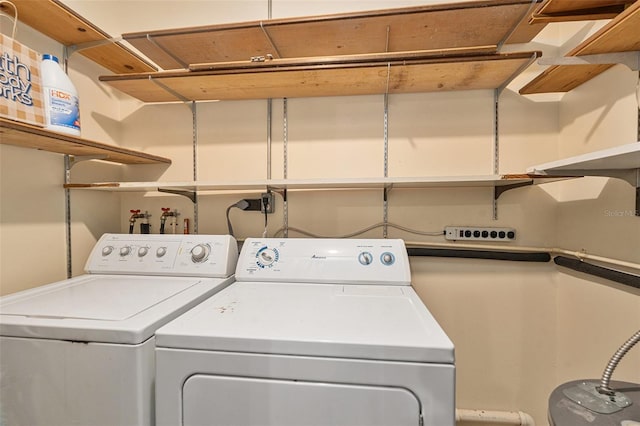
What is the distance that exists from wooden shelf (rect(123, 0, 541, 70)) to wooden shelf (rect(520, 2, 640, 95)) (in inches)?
10.4

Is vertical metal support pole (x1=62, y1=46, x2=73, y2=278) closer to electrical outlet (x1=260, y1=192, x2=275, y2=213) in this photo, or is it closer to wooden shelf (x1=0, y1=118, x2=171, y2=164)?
wooden shelf (x1=0, y1=118, x2=171, y2=164)

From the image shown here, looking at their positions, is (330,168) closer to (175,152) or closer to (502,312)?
(175,152)

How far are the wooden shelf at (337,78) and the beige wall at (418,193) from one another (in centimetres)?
11

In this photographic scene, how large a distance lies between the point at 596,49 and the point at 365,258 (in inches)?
44.2

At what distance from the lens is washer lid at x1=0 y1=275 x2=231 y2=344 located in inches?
30.2

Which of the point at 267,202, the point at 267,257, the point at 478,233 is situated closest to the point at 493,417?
the point at 478,233

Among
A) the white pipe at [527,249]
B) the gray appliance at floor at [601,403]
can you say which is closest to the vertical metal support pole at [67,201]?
the white pipe at [527,249]

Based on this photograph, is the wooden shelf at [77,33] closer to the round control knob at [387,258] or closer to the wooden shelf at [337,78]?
the wooden shelf at [337,78]

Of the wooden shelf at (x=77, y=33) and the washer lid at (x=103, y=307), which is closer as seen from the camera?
the washer lid at (x=103, y=307)

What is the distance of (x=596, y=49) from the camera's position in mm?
980

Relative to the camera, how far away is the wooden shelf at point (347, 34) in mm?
1172

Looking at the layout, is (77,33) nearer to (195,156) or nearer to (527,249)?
(195,156)

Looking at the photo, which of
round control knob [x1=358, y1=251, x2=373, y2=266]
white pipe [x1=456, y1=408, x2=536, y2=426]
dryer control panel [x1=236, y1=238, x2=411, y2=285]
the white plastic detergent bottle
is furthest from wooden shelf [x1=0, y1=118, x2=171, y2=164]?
white pipe [x1=456, y1=408, x2=536, y2=426]

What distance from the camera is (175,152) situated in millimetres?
1747
